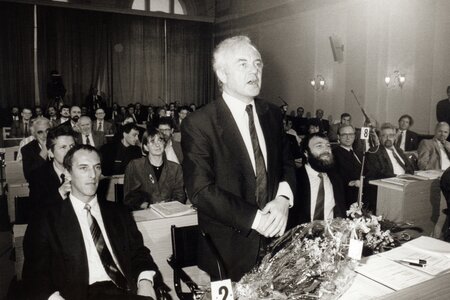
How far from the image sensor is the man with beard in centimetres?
356

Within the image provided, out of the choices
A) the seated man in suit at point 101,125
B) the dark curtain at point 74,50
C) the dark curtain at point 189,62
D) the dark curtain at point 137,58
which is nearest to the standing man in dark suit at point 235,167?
the seated man in suit at point 101,125

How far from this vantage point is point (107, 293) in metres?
2.29

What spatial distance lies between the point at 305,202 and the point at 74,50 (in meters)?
14.9

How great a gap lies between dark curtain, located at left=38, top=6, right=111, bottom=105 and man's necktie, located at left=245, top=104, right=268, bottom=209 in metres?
15.5

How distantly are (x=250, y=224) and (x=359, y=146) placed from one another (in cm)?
707

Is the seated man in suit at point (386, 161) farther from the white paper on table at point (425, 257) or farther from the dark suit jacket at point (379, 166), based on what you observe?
the white paper on table at point (425, 257)

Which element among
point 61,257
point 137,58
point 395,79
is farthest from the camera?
point 137,58

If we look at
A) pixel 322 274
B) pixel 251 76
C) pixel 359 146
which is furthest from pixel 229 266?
pixel 359 146

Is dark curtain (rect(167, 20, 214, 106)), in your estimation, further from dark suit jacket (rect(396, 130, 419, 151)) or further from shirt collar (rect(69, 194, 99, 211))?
shirt collar (rect(69, 194, 99, 211))

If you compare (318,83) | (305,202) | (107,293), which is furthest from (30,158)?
(318,83)

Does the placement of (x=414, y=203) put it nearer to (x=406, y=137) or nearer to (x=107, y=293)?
(x=107, y=293)

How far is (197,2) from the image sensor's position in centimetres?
1736

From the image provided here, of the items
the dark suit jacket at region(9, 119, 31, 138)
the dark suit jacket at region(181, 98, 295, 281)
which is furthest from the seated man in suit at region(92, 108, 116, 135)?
the dark suit jacket at region(181, 98, 295, 281)

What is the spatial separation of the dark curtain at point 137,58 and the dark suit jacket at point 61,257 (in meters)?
15.3
